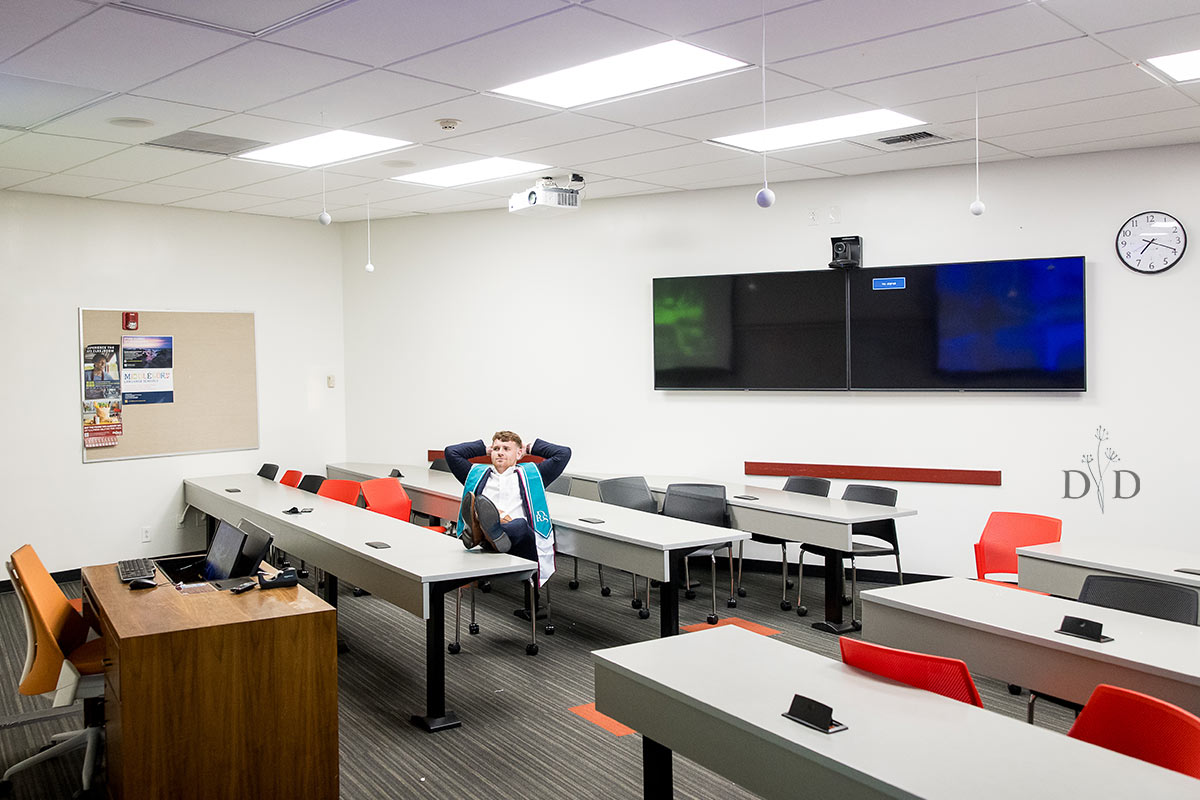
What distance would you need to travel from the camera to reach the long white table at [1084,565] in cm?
427

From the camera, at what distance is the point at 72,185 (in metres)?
7.00

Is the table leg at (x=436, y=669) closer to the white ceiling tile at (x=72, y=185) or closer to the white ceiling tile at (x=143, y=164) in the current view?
the white ceiling tile at (x=143, y=164)

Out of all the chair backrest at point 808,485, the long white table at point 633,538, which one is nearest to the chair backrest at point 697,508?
the long white table at point 633,538

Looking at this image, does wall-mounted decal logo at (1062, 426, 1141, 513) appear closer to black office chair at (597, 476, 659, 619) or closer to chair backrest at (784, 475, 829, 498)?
chair backrest at (784, 475, 829, 498)

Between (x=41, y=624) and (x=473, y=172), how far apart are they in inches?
167

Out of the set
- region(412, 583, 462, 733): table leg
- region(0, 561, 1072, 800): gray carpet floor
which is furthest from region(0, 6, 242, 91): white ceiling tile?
region(0, 561, 1072, 800): gray carpet floor

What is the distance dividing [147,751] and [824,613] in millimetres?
4447

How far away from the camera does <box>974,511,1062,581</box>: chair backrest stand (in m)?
5.32

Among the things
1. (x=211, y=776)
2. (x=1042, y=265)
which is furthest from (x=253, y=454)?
(x=1042, y=265)

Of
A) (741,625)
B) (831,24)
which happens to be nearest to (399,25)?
(831,24)

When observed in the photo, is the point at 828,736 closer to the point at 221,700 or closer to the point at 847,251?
the point at 221,700

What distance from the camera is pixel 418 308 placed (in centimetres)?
888

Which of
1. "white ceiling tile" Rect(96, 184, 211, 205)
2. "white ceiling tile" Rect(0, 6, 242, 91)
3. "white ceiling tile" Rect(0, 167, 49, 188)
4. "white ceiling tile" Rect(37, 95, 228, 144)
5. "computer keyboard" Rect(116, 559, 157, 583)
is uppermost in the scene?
"white ceiling tile" Rect(96, 184, 211, 205)

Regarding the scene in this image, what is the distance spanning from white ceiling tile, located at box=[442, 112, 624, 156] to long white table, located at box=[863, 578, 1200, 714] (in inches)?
118
